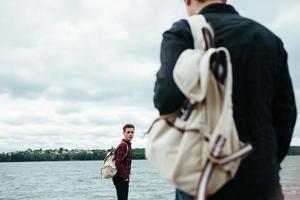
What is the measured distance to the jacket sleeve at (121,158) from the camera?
11609 millimetres

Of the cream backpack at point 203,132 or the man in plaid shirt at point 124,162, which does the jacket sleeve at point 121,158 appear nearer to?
the man in plaid shirt at point 124,162

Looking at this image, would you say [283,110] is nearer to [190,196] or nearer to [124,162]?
[190,196]

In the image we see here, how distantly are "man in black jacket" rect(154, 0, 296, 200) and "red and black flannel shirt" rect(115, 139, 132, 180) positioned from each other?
922 centimetres

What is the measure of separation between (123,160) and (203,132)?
9.68m

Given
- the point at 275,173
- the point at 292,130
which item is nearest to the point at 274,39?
the point at 292,130

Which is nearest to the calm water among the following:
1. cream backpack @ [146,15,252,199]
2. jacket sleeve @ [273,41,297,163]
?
jacket sleeve @ [273,41,297,163]

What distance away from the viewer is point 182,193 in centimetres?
234

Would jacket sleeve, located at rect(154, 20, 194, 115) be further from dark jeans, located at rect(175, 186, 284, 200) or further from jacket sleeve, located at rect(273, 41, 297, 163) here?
jacket sleeve, located at rect(273, 41, 297, 163)

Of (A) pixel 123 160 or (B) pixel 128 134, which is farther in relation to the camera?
(B) pixel 128 134

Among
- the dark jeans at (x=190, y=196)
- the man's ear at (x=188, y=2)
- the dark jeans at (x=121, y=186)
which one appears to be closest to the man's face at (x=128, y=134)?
the dark jeans at (x=121, y=186)

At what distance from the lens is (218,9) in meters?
2.54

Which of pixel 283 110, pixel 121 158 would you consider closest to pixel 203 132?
pixel 283 110

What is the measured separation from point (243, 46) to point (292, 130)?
0.51m

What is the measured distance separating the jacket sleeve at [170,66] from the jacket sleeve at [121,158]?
30.8ft
